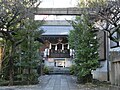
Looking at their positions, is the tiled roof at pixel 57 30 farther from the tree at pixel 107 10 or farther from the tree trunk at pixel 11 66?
the tree at pixel 107 10

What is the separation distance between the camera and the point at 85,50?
18.4m

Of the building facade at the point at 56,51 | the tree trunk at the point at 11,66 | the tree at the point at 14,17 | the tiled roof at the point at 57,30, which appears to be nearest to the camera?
the tree at the point at 14,17

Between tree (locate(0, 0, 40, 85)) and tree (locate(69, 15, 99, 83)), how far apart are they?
3.64 m

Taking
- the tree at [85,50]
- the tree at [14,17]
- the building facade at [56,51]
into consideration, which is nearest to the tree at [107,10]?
the tree at [85,50]

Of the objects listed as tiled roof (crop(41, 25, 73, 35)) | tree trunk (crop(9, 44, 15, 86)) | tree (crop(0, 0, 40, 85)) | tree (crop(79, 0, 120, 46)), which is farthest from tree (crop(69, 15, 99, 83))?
tiled roof (crop(41, 25, 73, 35))

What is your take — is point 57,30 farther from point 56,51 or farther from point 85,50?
point 85,50

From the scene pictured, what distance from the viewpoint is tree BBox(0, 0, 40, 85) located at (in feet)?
50.5

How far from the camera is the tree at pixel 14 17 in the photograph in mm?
15395

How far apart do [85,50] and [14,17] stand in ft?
17.5

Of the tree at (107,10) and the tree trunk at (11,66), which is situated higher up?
the tree at (107,10)

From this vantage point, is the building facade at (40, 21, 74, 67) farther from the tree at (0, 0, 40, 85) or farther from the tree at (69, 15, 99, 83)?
the tree at (0, 0, 40, 85)

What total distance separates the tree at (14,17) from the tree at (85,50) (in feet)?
12.0

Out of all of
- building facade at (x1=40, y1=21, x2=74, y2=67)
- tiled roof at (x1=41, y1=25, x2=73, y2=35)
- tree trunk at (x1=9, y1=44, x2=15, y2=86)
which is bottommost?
tree trunk at (x1=9, y1=44, x2=15, y2=86)

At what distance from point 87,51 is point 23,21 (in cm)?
474
